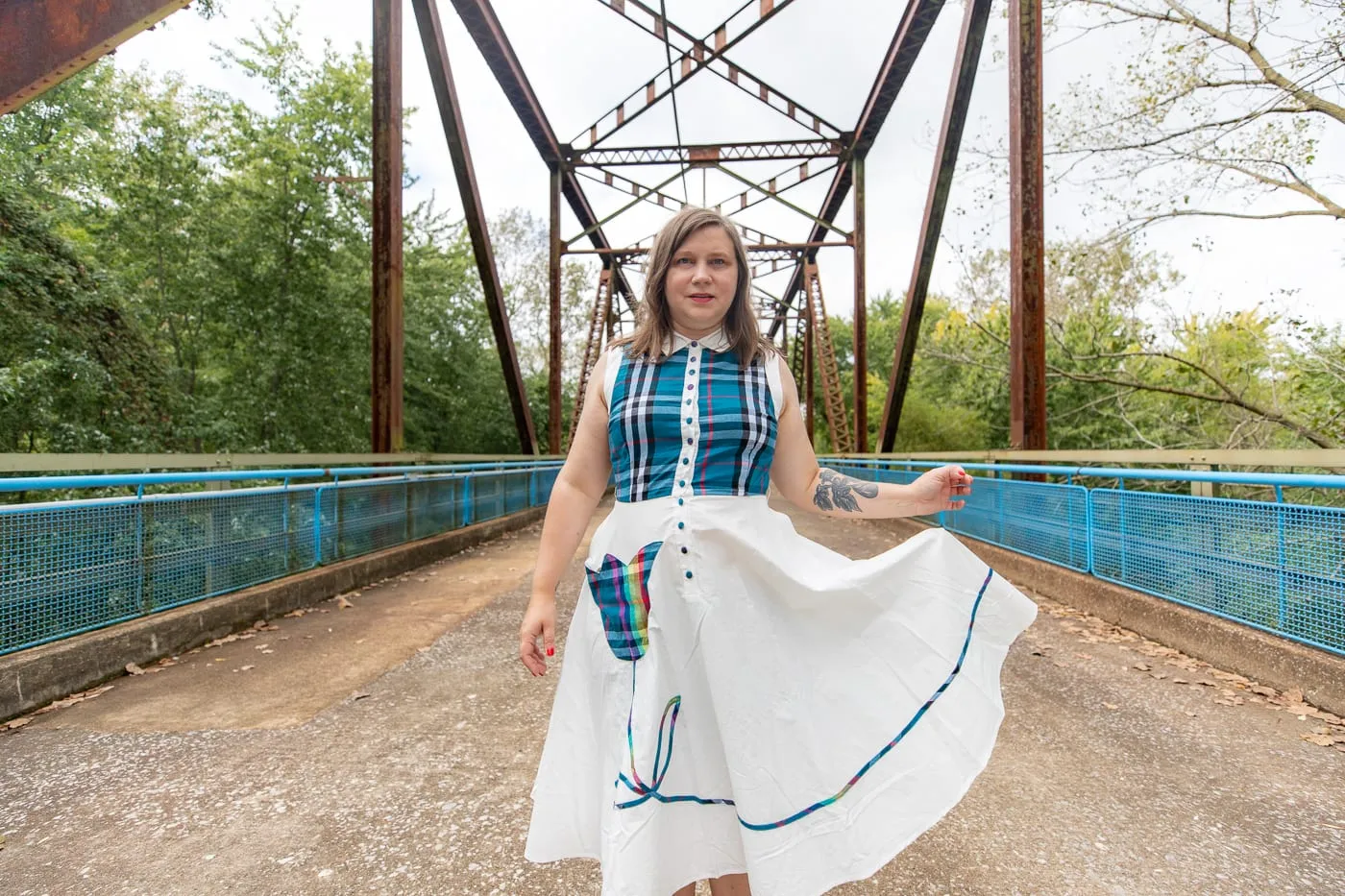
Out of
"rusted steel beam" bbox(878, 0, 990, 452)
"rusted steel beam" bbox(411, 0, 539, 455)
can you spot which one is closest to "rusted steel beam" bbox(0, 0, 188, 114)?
"rusted steel beam" bbox(411, 0, 539, 455)

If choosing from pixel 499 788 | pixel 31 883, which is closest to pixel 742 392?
pixel 499 788

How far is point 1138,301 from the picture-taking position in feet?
42.0

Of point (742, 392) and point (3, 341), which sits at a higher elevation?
point (3, 341)

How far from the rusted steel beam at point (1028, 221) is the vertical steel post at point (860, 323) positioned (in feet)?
25.6

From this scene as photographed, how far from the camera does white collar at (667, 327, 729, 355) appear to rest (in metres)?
1.38

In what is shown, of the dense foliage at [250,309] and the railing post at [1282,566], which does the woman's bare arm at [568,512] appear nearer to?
the railing post at [1282,566]

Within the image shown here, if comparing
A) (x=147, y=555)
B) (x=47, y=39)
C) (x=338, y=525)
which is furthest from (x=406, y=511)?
(x=47, y=39)

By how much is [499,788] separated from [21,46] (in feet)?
13.6

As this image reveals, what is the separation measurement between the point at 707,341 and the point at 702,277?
13cm

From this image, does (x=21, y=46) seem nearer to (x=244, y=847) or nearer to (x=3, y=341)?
(x=244, y=847)

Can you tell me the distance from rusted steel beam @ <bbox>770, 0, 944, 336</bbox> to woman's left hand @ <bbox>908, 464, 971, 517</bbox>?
7.47m

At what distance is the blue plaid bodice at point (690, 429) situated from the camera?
1272 millimetres

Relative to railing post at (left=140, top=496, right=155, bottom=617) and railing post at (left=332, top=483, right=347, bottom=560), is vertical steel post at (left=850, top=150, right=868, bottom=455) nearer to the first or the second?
railing post at (left=332, top=483, right=347, bottom=560)

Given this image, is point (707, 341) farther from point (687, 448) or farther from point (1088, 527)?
point (1088, 527)
